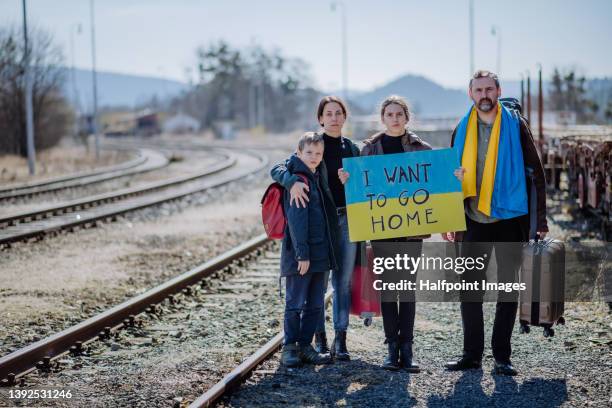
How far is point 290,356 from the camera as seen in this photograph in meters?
6.27

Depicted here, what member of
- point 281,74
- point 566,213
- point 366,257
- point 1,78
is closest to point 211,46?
point 281,74

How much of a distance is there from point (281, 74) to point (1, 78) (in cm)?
7382

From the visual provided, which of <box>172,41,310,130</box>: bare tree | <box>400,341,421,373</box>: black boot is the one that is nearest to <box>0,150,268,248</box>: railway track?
<box>400,341,421,373</box>: black boot

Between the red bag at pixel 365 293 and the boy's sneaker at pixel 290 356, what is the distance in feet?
1.74

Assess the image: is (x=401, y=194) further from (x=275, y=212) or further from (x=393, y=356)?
(x=393, y=356)

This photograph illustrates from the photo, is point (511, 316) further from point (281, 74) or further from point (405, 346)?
point (281, 74)

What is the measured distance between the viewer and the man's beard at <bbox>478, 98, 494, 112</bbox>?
576 cm

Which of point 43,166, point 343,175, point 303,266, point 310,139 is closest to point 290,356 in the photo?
point 303,266

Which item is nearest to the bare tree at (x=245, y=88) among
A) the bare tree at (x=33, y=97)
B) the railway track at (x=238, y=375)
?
the bare tree at (x=33, y=97)

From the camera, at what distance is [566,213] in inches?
581

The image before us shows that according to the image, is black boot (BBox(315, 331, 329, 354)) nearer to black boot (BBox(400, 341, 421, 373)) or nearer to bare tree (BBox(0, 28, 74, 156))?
black boot (BBox(400, 341, 421, 373))

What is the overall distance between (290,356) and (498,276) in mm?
1619

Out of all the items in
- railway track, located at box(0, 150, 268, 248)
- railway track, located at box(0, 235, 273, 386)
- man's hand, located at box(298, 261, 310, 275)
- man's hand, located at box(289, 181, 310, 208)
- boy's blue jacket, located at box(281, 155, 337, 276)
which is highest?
man's hand, located at box(289, 181, 310, 208)

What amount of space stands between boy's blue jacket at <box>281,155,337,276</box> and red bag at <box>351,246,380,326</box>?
0.25 metres
